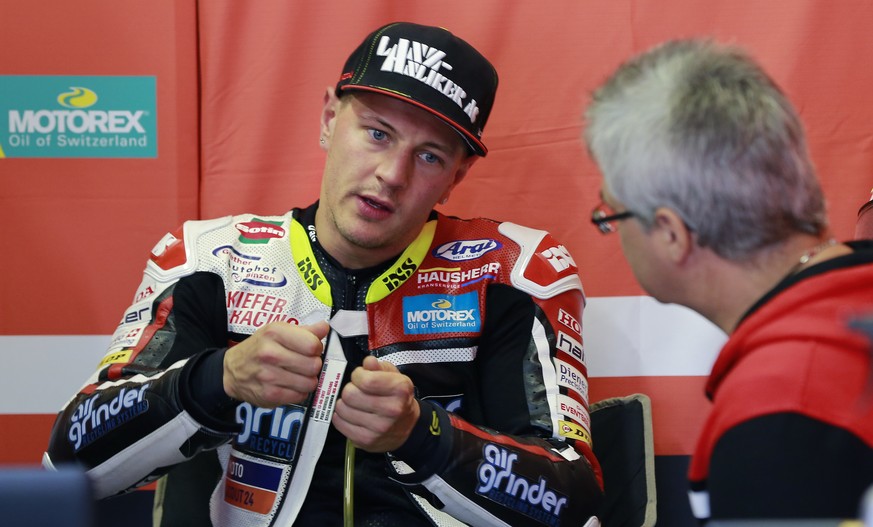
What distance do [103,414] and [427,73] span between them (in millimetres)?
757

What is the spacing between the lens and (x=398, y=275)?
5.63 feet

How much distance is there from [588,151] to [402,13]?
3.72 ft

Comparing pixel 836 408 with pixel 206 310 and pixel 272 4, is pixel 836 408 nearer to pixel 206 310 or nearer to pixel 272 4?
pixel 206 310

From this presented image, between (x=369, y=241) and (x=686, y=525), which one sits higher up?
→ (x=369, y=241)

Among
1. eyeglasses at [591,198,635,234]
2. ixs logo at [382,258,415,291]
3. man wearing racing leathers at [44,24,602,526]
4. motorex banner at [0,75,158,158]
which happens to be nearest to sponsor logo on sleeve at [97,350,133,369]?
man wearing racing leathers at [44,24,602,526]

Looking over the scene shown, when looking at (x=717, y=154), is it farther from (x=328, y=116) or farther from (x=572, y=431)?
(x=328, y=116)

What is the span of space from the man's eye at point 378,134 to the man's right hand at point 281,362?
0.47 metres

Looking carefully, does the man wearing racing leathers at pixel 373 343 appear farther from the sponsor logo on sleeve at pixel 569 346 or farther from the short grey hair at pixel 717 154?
the short grey hair at pixel 717 154

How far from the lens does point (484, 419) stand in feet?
5.50

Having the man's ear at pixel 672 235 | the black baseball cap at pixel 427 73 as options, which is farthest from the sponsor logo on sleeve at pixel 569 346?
the man's ear at pixel 672 235

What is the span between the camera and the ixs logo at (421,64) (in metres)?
1.63

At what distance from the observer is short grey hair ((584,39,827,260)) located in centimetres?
96

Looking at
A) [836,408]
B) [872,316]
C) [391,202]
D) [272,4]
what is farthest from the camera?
[272,4]

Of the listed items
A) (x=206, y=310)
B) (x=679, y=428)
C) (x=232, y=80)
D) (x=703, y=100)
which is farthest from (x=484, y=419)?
(x=232, y=80)
